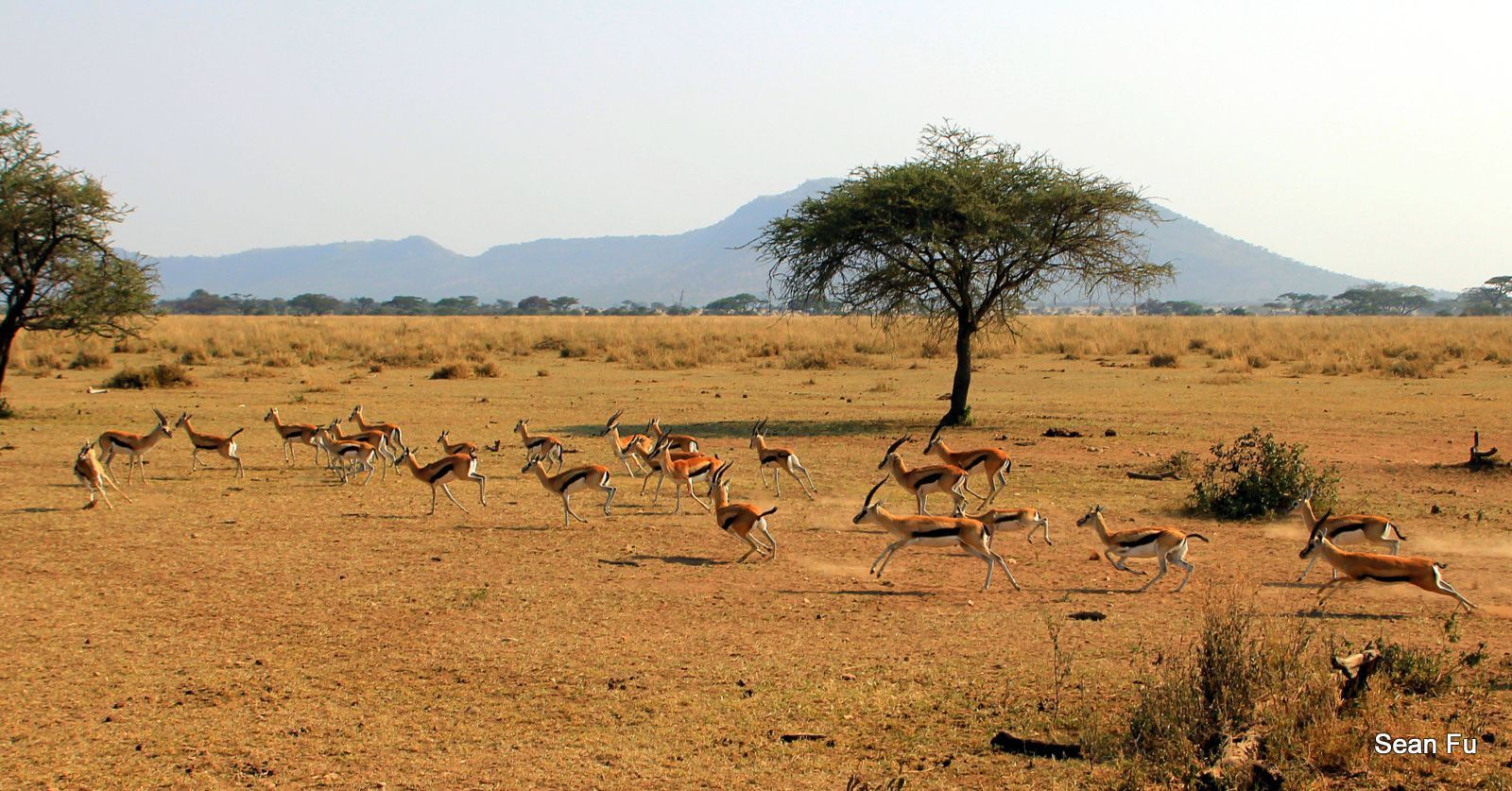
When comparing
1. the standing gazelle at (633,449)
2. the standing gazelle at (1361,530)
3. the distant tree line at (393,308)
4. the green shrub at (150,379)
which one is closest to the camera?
the standing gazelle at (1361,530)

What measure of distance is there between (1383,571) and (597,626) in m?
6.38

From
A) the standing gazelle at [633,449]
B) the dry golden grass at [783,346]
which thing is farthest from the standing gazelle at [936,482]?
the dry golden grass at [783,346]

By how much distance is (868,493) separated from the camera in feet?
52.1

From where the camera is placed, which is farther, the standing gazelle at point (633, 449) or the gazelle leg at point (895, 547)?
the standing gazelle at point (633, 449)

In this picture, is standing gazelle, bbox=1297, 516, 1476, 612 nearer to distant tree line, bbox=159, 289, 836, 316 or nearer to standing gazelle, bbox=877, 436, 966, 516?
standing gazelle, bbox=877, 436, 966, 516

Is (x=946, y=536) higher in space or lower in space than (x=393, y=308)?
lower

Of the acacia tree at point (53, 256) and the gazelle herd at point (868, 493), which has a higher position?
the acacia tree at point (53, 256)

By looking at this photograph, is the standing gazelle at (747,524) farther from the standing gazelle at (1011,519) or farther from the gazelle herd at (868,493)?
the standing gazelle at (1011,519)

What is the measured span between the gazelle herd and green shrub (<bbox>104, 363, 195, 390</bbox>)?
1060cm

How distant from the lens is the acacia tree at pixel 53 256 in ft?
77.4

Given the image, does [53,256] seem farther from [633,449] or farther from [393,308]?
[393,308]

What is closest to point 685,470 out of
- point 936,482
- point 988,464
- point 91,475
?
point 936,482

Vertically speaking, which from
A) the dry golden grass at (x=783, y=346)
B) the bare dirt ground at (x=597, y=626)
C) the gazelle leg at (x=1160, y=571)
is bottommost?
the bare dirt ground at (x=597, y=626)

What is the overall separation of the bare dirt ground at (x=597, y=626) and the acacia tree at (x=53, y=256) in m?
6.03
